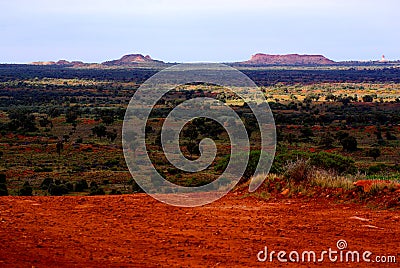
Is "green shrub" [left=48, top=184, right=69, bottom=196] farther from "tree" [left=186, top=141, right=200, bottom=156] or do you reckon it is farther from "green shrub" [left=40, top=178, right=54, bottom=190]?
"tree" [left=186, top=141, right=200, bottom=156]

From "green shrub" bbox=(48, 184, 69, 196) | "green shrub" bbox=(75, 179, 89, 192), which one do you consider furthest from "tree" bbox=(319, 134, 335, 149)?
"green shrub" bbox=(48, 184, 69, 196)

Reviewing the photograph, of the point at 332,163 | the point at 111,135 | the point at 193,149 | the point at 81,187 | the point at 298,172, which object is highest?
the point at 298,172

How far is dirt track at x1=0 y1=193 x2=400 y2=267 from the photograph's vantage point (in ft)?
23.5

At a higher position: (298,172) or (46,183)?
(298,172)

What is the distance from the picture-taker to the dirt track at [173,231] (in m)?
7.16

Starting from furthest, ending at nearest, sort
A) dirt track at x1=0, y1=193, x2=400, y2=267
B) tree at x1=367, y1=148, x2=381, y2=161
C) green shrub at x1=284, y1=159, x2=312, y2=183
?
tree at x1=367, y1=148, x2=381, y2=161 → green shrub at x1=284, y1=159, x2=312, y2=183 → dirt track at x1=0, y1=193, x2=400, y2=267

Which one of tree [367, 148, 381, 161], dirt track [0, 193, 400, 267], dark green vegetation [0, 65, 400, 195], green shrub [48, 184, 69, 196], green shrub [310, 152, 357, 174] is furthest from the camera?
tree [367, 148, 381, 161]

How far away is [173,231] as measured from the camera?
8.72m

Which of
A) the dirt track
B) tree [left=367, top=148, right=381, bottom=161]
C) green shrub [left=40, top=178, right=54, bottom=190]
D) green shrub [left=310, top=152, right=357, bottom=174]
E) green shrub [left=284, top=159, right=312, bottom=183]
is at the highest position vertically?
green shrub [left=284, top=159, right=312, bottom=183]

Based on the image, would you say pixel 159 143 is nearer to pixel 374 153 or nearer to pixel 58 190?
pixel 374 153

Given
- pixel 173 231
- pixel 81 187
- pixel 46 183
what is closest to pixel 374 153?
pixel 81 187

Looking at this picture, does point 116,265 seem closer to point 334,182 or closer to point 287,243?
point 287,243

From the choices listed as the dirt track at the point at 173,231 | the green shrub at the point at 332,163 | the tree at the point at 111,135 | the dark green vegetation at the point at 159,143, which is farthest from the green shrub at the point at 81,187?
the tree at the point at 111,135

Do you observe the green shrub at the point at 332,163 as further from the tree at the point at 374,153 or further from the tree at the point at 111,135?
the tree at the point at 111,135
